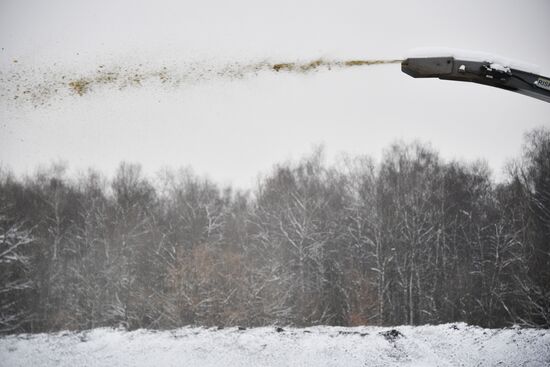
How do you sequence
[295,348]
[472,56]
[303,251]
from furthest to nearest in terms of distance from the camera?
[303,251]
[295,348]
[472,56]

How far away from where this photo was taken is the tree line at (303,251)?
30.9 m

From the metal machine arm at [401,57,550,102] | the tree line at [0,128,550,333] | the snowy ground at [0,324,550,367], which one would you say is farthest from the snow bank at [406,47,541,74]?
the tree line at [0,128,550,333]

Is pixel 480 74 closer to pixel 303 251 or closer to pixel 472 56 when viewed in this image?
pixel 472 56

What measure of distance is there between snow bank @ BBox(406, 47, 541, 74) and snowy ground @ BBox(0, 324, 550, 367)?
33.7 feet

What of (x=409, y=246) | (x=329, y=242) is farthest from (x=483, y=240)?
(x=329, y=242)

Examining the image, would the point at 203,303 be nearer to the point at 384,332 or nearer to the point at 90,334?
the point at 90,334

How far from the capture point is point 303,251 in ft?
114

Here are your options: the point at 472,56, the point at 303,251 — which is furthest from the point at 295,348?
the point at 303,251

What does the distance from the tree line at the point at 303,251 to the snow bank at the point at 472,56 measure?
21.4 m

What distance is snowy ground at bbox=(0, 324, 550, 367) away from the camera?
1568 cm

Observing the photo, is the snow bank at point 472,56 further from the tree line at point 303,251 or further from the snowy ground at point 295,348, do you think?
the tree line at point 303,251

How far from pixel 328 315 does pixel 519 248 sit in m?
13.0

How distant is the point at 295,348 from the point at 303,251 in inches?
673

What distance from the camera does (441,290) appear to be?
32.8 metres
